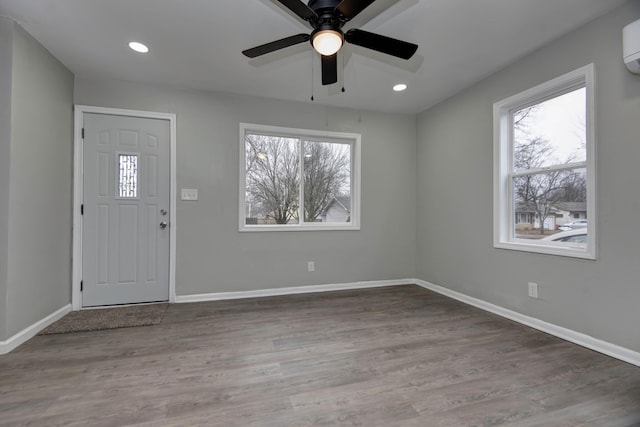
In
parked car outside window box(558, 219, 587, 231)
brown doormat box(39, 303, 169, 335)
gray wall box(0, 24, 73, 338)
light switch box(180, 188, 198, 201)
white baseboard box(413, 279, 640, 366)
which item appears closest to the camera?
white baseboard box(413, 279, 640, 366)

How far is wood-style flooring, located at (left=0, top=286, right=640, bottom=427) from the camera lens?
5.12 ft

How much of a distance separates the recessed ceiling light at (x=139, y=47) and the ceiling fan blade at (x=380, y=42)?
6.23 feet

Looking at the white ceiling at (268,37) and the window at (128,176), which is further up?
A: the white ceiling at (268,37)

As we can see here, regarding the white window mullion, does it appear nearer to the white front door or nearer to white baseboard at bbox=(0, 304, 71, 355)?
the white front door

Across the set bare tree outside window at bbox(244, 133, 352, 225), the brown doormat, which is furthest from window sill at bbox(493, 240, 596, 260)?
the brown doormat

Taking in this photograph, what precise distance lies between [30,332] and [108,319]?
0.55m

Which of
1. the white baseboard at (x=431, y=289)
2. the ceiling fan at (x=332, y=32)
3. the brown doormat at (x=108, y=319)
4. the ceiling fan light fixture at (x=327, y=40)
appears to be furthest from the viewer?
the brown doormat at (x=108, y=319)

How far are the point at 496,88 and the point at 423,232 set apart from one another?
6.63 ft

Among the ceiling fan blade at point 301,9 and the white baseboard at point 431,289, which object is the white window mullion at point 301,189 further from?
the ceiling fan blade at point 301,9

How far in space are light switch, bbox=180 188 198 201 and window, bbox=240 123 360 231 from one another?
0.53m

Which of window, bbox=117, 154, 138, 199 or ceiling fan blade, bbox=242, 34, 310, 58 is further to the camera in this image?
window, bbox=117, 154, 138, 199

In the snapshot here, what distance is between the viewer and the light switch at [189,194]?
3480 millimetres

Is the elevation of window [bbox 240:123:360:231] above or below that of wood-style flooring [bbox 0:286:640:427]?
above

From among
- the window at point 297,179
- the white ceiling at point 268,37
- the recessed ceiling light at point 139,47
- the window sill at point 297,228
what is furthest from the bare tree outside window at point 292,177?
the recessed ceiling light at point 139,47
